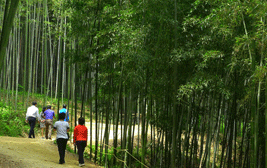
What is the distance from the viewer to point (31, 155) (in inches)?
259

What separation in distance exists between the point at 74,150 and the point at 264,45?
20.2 feet

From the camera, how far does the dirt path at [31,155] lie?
552 centimetres

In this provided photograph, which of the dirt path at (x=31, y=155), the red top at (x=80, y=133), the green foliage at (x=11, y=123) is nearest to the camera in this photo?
the dirt path at (x=31, y=155)

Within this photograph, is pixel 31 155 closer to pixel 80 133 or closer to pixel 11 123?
pixel 80 133

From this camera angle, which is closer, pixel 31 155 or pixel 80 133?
pixel 80 133

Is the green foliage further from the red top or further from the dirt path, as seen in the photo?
the red top

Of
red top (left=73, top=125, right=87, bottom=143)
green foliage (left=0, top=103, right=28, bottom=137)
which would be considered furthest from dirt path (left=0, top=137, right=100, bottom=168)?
green foliage (left=0, top=103, right=28, bottom=137)

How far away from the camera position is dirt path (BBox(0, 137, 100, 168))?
5.52 metres

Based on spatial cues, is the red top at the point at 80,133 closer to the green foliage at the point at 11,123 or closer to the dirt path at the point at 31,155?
the dirt path at the point at 31,155

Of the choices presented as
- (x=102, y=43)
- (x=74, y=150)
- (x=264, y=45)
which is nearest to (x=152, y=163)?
(x=74, y=150)

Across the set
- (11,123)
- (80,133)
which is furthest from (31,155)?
(11,123)

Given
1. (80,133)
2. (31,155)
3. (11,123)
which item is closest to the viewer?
(80,133)

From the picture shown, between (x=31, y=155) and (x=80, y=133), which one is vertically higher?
(x=80, y=133)

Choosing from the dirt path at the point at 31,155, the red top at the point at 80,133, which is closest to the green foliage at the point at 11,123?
the dirt path at the point at 31,155
